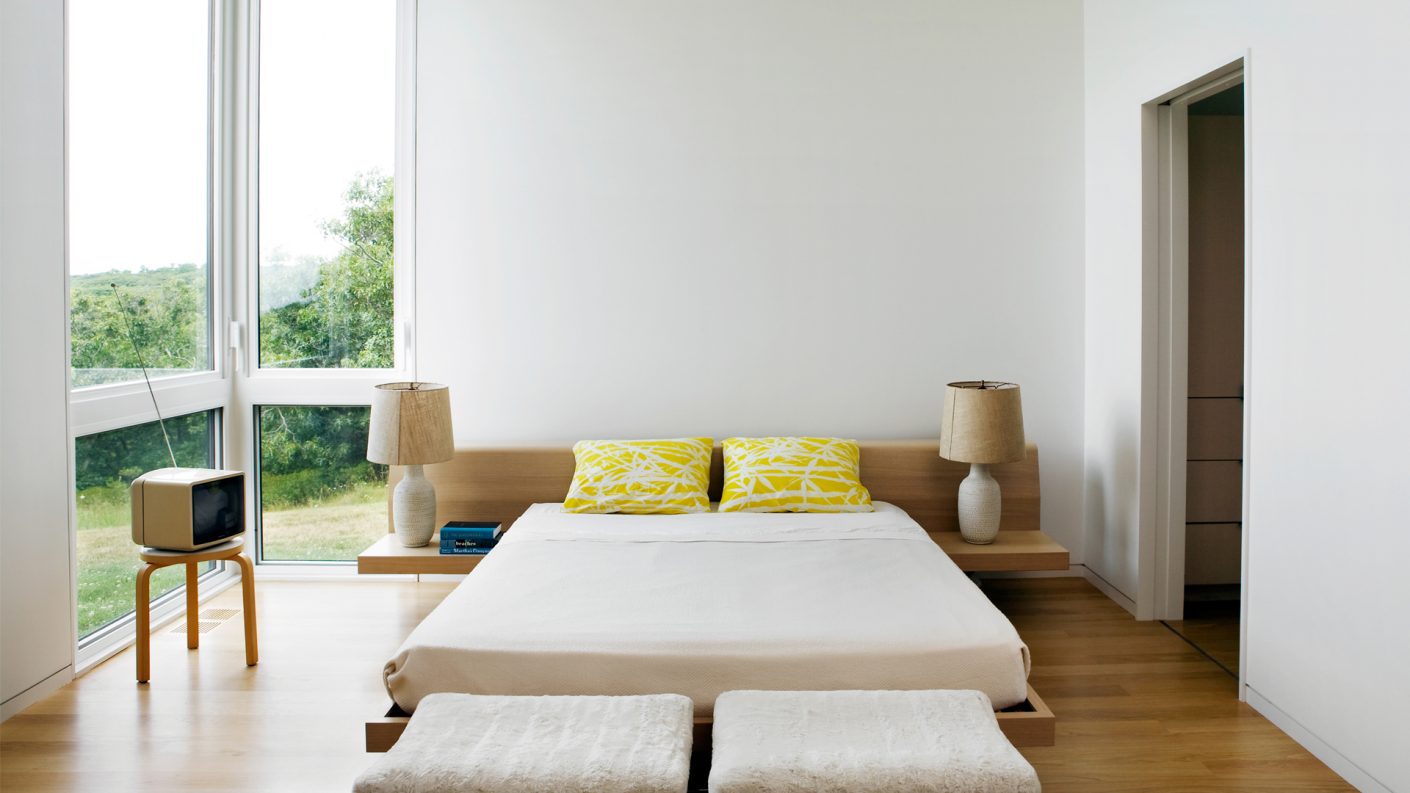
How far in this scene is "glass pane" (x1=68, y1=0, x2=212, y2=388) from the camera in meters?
3.54

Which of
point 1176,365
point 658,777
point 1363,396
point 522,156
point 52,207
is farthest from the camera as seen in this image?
point 522,156

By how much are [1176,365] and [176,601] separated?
4.11m

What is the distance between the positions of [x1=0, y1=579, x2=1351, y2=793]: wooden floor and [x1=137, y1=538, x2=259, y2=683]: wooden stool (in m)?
0.06

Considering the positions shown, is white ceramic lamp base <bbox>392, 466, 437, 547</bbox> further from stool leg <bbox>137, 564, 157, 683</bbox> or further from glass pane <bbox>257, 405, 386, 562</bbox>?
stool leg <bbox>137, 564, 157, 683</bbox>

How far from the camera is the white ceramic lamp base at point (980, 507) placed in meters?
3.97

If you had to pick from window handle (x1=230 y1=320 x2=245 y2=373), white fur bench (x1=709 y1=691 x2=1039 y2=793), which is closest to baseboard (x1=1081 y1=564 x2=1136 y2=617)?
white fur bench (x1=709 y1=691 x2=1039 y2=793)

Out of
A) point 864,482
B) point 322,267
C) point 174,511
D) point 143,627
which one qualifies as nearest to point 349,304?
point 322,267

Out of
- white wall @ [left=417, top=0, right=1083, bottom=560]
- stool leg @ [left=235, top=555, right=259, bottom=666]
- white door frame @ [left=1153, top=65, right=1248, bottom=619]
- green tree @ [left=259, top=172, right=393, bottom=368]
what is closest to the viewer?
stool leg @ [left=235, top=555, right=259, bottom=666]

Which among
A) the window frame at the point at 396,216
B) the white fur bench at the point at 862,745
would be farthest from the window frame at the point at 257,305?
the white fur bench at the point at 862,745

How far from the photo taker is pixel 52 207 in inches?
129

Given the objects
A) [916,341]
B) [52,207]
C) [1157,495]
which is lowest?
[1157,495]

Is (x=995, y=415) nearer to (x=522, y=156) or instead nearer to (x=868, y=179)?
(x=868, y=179)

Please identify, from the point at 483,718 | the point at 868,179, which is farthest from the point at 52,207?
the point at 868,179

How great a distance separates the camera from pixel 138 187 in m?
3.82
